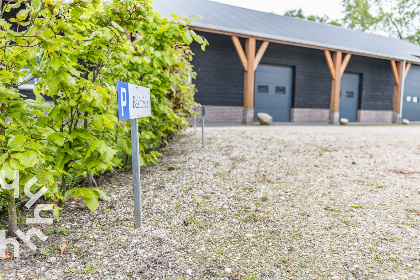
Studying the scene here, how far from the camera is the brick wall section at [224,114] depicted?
13961mm

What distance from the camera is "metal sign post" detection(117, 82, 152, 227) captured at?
2.41m

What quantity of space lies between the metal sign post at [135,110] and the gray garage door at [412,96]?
2237 cm

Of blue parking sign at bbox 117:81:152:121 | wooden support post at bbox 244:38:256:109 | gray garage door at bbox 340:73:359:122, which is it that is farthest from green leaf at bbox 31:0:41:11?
gray garage door at bbox 340:73:359:122

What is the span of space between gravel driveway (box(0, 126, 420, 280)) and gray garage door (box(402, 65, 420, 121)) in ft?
60.9

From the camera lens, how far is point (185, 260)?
2490 mm

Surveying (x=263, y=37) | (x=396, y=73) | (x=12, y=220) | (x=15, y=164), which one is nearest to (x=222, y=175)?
(x=12, y=220)

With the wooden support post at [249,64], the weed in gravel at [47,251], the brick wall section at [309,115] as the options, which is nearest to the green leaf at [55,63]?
the weed in gravel at [47,251]

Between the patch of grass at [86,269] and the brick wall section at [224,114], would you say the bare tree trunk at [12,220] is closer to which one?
the patch of grass at [86,269]

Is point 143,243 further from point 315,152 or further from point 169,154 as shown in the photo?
point 315,152

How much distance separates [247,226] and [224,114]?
37.3 ft

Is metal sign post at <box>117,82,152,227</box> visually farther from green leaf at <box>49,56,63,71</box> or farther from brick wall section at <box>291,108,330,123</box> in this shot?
brick wall section at <box>291,108,330,123</box>

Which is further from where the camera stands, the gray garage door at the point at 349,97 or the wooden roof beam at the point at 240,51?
the gray garage door at the point at 349,97

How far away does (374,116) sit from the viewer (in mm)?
19328

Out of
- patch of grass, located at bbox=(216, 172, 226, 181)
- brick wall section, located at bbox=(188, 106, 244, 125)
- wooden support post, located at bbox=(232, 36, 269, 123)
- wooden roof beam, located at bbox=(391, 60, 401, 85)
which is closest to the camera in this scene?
patch of grass, located at bbox=(216, 172, 226, 181)
